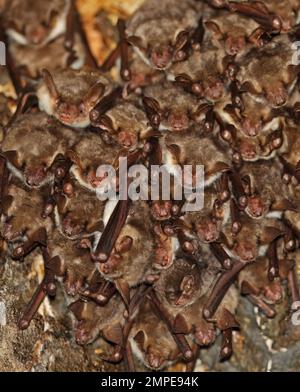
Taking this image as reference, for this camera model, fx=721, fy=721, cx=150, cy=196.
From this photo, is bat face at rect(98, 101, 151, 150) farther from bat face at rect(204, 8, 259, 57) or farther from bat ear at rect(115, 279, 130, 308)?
bat ear at rect(115, 279, 130, 308)

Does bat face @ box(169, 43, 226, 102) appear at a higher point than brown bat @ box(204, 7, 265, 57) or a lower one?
lower

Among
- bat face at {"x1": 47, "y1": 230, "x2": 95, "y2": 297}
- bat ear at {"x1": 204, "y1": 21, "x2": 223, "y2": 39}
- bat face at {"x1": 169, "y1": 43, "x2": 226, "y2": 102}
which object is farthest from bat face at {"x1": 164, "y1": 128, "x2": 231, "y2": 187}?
bat face at {"x1": 47, "y1": 230, "x2": 95, "y2": 297}

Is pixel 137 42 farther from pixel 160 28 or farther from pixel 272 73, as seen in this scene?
pixel 272 73

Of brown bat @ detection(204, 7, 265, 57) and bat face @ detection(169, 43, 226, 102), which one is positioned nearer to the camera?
bat face @ detection(169, 43, 226, 102)

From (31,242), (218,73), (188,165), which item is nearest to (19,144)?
(31,242)

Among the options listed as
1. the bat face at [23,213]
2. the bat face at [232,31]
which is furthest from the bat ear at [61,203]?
the bat face at [232,31]

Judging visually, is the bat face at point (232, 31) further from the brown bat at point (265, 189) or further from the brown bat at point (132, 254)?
the brown bat at point (132, 254)

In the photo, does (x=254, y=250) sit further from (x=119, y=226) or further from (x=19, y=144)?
(x=19, y=144)
